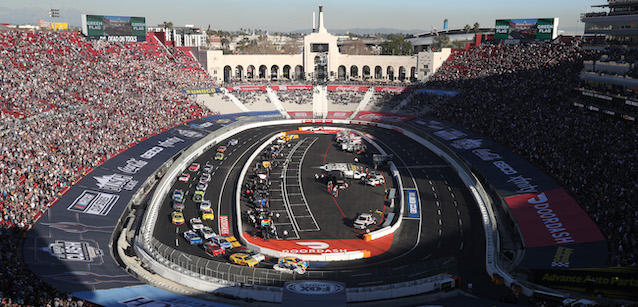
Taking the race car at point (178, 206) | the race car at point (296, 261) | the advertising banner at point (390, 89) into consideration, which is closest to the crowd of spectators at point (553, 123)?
the advertising banner at point (390, 89)

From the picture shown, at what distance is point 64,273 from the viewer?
35438 millimetres

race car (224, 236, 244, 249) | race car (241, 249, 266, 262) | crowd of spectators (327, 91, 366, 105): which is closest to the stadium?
race car (241, 249, 266, 262)

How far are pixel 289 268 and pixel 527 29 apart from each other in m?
78.1

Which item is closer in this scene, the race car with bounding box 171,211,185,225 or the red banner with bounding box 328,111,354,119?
the race car with bounding box 171,211,185,225

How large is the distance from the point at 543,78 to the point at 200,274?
59045 millimetres

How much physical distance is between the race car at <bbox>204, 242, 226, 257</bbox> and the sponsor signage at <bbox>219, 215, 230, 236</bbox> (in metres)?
3.73

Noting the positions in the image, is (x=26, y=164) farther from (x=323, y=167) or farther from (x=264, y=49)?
(x=264, y=49)

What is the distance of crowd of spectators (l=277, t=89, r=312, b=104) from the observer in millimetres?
104875

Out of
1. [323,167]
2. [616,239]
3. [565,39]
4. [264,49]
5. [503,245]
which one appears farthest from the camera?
[264,49]

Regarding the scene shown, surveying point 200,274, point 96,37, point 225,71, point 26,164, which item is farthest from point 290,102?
point 200,274

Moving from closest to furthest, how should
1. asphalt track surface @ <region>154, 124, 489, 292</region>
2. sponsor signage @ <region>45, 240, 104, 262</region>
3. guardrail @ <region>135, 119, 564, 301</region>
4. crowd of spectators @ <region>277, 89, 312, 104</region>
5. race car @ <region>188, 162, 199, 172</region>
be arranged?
guardrail @ <region>135, 119, 564, 301</region>, asphalt track surface @ <region>154, 124, 489, 292</region>, sponsor signage @ <region>45, 240, 104, 262</region>, race car @ <region>188, 162, 199, 172</region>, crowd of spectators @ <region>277, 89, 312, 104</region>

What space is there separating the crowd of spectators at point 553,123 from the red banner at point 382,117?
609 cm

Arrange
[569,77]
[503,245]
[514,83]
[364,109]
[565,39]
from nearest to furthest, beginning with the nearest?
[503,245] < [569,77] < [514,83] < [565,39] < [364,109]

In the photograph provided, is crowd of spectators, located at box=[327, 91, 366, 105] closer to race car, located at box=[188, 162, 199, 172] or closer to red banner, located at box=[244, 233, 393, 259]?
race car, located at box=[188, 162, 199, 172]
